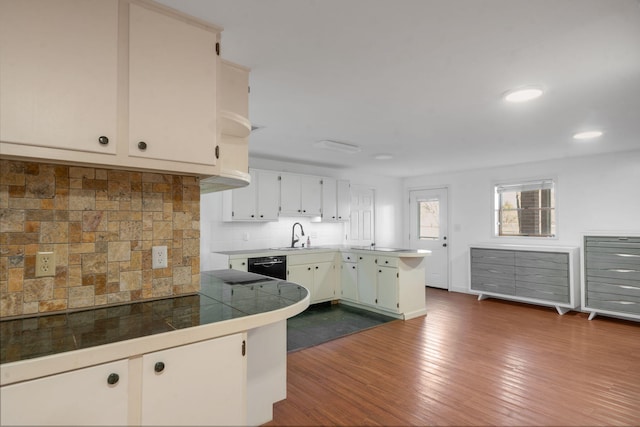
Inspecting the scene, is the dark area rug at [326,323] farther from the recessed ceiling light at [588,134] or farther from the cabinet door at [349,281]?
the recessed ceiling light at [588,134]

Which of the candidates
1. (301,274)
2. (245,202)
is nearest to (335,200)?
(301,274)

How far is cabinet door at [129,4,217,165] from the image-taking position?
1.52 metres

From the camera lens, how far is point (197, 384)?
1374 mm

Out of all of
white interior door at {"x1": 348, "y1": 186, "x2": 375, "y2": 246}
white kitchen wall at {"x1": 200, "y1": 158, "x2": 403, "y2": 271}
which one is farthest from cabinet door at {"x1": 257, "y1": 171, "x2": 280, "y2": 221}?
white interior door at {"x1": 348, "y1": 186, "x2": 375, "y2": 246}

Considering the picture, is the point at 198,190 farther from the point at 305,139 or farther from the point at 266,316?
the point at 305,139

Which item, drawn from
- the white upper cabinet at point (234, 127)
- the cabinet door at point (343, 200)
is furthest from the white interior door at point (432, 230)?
the white upper cabinet at point (234, 127)

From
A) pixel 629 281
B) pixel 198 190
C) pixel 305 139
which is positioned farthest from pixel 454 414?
pixel 629 281

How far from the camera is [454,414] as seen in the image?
2273 millimetres

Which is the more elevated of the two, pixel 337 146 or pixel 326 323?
pixel 337 146

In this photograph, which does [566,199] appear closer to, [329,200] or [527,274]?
[527,274]

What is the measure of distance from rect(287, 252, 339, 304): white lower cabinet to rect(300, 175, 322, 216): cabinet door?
2.57 feet

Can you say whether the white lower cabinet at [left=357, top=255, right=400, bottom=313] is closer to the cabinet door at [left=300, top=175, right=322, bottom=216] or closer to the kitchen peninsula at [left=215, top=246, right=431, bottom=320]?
the kitchen peninsula at [left=215, top=246, right=431, bottom=320]

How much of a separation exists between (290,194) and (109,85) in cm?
393

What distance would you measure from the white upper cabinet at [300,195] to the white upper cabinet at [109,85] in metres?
3.51
